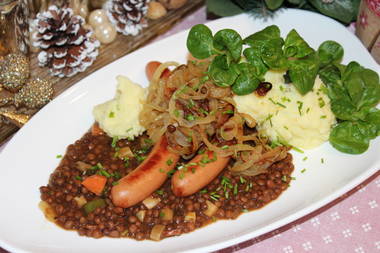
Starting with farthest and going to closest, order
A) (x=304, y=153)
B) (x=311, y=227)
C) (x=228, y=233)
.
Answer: (x=304, y=153)
(x=311, y=227)
(x=228, y=233)

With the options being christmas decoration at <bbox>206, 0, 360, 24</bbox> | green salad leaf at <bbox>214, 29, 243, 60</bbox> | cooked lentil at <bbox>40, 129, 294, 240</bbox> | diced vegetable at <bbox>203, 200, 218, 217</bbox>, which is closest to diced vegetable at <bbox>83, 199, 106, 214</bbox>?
cooked lentil at <bbox>40, 129, 294, 240</bbox>

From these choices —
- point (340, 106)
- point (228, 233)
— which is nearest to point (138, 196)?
point (228, 233)

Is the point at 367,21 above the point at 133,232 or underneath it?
above

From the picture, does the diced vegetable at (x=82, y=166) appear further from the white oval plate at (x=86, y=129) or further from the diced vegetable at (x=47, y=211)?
the diced vegetable at (x=47, y=211)

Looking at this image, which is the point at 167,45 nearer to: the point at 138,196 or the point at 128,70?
the point at 128,70

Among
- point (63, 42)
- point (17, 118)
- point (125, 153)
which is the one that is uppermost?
point (63, 42)

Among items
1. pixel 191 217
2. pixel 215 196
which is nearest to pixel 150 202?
pixel 191 217

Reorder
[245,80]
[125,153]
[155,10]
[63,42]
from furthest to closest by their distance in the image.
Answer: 1. [155,10]
2. [63,42]
3. [125,153]
4. [245,80]

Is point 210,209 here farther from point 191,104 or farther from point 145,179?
point 191,104
